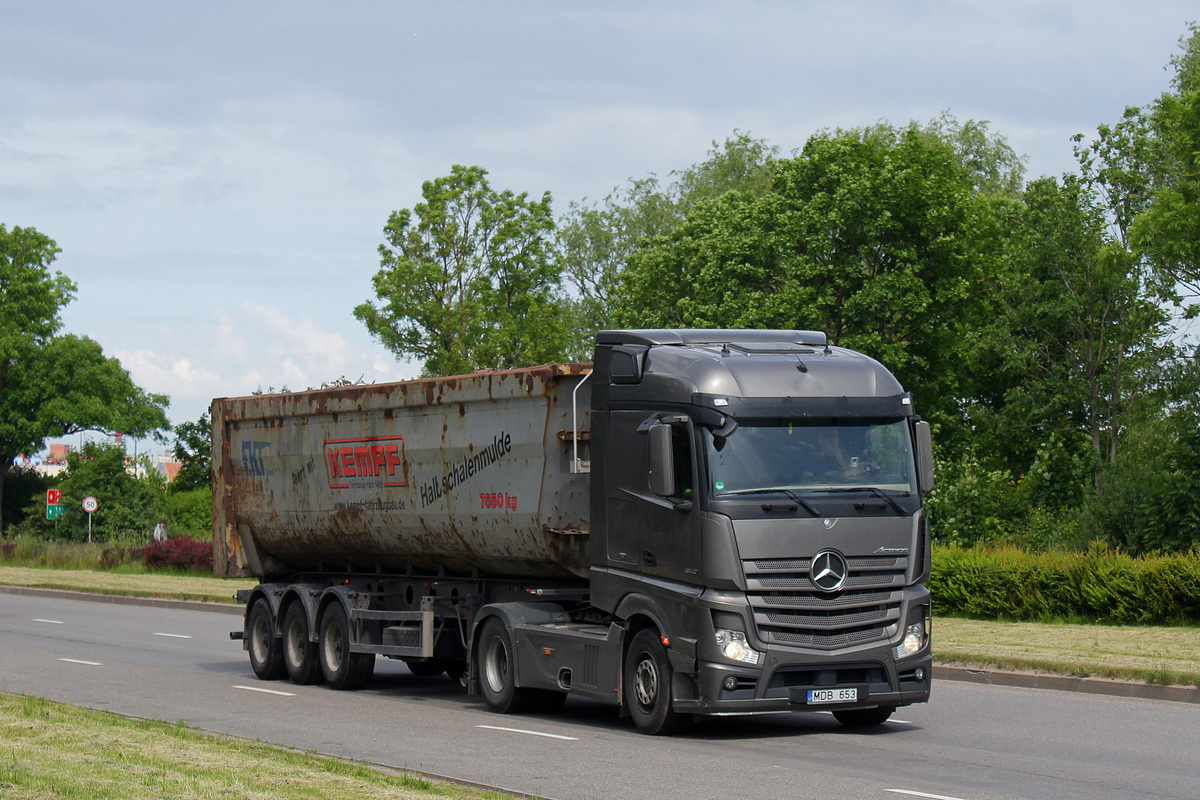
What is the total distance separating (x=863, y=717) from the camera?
12.9 meters

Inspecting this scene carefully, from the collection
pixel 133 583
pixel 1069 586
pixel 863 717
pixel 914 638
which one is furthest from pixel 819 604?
pixel 133 583

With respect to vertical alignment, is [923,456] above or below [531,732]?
above

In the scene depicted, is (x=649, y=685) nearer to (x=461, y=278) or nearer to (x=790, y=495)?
(x=790, y=495)

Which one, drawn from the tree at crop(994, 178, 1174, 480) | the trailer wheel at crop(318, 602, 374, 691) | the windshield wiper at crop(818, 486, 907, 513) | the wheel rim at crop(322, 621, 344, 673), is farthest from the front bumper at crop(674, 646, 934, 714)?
the tree at crop(994, 178, 1174, 480)

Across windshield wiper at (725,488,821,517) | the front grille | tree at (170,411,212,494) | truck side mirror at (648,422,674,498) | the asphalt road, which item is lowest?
the asphalt road

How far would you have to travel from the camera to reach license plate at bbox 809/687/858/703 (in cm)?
1159

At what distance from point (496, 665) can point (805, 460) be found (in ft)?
13.5

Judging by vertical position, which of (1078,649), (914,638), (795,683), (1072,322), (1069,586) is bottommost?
(1078,649)

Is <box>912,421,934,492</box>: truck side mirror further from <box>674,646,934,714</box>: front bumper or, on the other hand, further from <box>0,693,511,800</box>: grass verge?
<box>0,693,511,800</box>: grass verge

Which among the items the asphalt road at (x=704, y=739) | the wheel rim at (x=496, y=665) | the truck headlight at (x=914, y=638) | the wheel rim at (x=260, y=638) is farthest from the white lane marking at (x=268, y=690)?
A: the truck headlight at (x=914, y=638)

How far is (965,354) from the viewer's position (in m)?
41.7

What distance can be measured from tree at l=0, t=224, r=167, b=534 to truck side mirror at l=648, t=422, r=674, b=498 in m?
65.3

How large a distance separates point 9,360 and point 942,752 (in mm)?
70073

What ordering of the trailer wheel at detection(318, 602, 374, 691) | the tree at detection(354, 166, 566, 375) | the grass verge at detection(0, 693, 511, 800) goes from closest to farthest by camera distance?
the grass verge at detection(0, 693, 511, 800) < the trailer wheel at detection(318, 602, 374, 691) < the tree at detection(354, 166, 566, 375)
